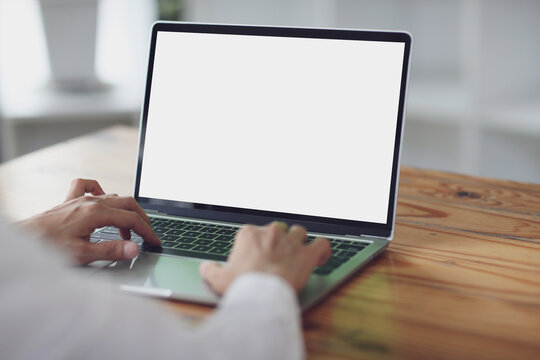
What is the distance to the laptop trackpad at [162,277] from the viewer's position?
0.69 meters

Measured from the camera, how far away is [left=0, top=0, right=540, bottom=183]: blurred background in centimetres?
230

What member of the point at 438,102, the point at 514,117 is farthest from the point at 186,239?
the point at 438,102

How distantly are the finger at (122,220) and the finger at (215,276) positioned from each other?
15 centimetres

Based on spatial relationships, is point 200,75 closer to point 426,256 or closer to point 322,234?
point 322,234

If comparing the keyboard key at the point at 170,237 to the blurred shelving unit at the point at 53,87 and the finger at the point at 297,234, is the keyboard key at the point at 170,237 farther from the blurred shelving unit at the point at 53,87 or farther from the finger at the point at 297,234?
the blurred shelving unit at the point at 53,87

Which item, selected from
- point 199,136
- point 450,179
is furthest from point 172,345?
point 450,179

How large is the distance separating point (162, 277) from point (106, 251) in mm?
79

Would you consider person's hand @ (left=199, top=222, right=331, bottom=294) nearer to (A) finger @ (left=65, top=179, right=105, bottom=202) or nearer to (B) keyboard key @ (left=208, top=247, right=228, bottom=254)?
(B) keyboard key @ (left=208, top=247, right=228, bottom=254)

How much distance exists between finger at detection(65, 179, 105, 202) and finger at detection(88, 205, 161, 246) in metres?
0.13

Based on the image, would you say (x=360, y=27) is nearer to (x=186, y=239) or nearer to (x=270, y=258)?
(x=186, y=239)

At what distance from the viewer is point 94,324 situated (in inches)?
17.8

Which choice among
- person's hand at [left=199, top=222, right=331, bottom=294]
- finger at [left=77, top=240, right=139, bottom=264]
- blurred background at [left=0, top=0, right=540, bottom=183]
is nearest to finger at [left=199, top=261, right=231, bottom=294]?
person's hand at [left=199, top=222, right=331, bottom=294]

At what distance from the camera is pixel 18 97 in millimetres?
2895

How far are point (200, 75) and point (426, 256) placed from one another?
432 millimetres
